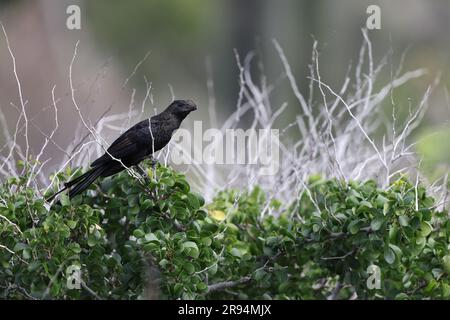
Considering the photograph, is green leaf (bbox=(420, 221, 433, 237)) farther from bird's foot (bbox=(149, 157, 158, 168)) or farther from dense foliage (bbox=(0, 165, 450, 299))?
bird's foot (bbox=(149, 157, 158, 168))

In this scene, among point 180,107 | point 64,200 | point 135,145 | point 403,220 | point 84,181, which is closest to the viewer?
point 403,220

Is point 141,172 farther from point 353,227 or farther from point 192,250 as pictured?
point 353,227

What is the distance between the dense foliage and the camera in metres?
4.61

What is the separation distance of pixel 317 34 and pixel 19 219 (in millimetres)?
13697

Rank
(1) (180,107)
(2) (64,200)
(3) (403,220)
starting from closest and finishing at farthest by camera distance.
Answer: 1. (3) (403,220)
2. (2) (64,200)
3. (1) (180,107)

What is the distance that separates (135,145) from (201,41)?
16263mm

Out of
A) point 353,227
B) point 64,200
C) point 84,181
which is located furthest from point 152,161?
point 353,227

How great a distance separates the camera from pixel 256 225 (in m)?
5.49

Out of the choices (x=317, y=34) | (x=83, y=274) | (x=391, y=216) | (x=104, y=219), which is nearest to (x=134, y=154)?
(x=104, y=219)

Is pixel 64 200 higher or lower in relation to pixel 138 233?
higher

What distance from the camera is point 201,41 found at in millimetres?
21125

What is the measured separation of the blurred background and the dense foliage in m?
8.62

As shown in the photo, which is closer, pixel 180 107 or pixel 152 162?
pixel 152 162

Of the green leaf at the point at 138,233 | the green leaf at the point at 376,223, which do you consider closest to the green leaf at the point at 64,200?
the green leaf at the point at 138,233
